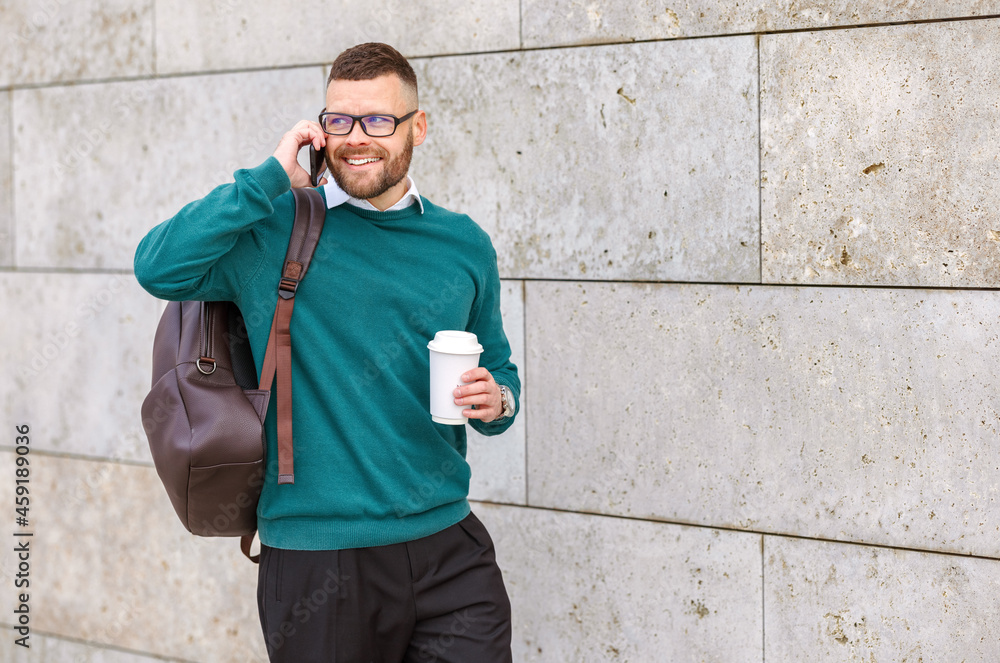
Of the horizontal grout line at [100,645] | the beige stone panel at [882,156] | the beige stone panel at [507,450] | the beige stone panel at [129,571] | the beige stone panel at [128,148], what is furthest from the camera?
the horizontal grout line at [100,645]

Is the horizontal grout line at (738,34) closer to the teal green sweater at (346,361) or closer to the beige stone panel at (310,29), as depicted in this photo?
the beige stone panel at (310,29)

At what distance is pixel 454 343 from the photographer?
7.89 ft

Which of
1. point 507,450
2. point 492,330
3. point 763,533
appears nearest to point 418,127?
point 492,330

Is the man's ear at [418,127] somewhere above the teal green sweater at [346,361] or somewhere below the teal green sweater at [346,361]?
above

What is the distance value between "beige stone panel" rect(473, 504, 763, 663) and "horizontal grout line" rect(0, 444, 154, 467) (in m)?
1.69

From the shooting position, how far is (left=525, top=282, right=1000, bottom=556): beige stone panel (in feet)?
10.4

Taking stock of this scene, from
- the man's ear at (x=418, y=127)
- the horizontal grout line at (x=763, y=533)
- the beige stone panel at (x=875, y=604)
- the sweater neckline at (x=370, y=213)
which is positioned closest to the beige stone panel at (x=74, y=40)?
the man's ear at (x=418, y=127)

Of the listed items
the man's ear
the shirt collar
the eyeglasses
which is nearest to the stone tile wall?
the man's ear

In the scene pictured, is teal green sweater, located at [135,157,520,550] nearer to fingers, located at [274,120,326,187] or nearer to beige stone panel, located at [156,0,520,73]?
fingers, located at [274,120,326,187]

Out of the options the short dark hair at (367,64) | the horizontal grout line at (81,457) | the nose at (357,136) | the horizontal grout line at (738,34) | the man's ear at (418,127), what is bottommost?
the horizontal grout line at (81,457)

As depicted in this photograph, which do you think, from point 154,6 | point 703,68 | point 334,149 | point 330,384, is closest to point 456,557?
point 330,384

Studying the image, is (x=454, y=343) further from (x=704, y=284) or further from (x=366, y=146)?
(x=704, y=284)

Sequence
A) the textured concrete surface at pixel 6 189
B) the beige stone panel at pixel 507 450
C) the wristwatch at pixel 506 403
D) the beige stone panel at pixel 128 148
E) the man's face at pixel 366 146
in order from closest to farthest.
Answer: the man's face at pixel 366 146 < the wristwatch at pixel 506 403 < the beige stone panel at pixel 507 450 < the beige stone panel at pixel 128 148 < the textured concrete surface at pixel 6 189

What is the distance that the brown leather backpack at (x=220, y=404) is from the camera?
2.45 m
